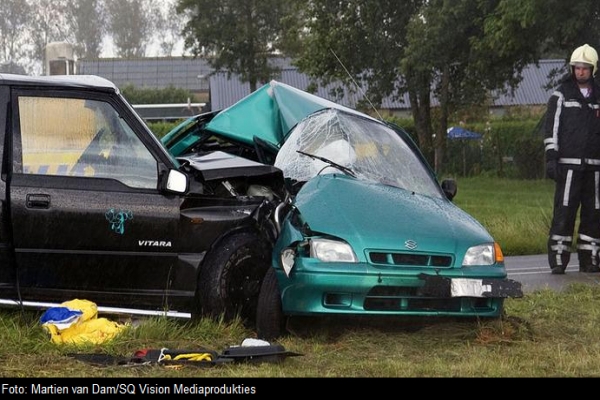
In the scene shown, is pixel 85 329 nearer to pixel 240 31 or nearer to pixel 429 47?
pixel 429 47

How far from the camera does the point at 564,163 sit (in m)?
11.3

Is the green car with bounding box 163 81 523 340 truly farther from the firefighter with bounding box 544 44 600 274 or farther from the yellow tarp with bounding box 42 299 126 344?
the firefighter with bounding box 544 44 600 274

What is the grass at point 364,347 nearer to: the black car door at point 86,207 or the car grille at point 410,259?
the black car door at point 86,207

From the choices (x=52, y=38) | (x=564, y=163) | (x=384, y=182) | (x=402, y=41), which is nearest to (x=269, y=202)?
(x=384, y=182)

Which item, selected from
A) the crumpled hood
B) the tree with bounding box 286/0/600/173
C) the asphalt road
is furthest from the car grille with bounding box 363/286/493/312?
the tree with bounding box 286/0/600/173

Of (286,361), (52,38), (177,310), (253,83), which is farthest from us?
(52,38)

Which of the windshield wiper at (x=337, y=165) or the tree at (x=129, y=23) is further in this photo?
the tree at (x=129, y=23)

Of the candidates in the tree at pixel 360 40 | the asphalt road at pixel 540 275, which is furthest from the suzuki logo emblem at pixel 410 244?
the tree at pixel 360 40

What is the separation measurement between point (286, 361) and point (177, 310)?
3.96 feet

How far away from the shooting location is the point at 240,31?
46.4 meters

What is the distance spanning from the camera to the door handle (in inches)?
276

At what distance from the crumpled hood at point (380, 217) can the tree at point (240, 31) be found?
38655mm

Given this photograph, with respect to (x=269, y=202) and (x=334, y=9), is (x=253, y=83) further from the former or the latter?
(x=269, y=202)

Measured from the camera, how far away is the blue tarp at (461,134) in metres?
42.1
